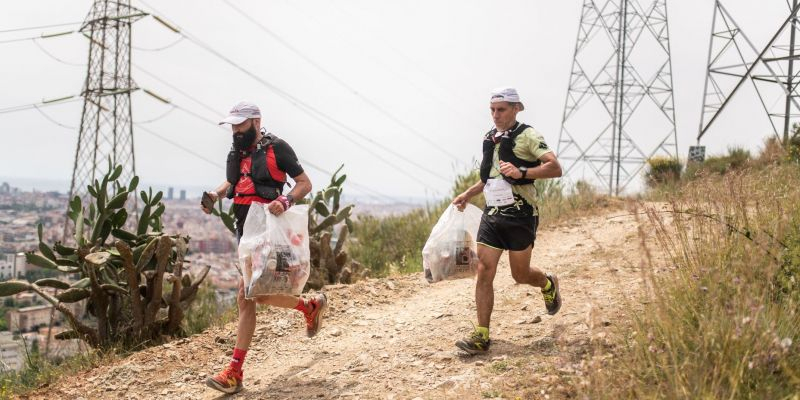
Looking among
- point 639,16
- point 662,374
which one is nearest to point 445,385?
point 662,374

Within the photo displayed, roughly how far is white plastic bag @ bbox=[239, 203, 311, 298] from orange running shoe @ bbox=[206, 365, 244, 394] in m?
0.71

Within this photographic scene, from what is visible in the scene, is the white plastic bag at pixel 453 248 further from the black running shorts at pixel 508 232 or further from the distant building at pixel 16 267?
the distant building at pixel 16 267

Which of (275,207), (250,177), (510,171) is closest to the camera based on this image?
(510,171)

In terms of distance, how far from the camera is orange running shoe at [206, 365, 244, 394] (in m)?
5.83

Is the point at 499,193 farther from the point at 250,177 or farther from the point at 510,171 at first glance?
the point at 250,177

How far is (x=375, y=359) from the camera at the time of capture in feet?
20.5

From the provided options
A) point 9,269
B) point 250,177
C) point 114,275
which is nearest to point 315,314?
point 250,177

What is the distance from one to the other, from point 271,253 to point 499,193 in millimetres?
1743

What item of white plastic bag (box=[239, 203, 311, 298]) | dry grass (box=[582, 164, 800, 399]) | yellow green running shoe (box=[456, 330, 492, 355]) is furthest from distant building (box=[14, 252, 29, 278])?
dry grass (box=[582, 164, 800, 399])

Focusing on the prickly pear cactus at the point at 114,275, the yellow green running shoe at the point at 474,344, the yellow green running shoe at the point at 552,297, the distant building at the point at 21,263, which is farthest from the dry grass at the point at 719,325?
the distant building at the point at 21,263

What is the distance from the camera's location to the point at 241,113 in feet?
19.3

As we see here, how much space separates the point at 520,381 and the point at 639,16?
83.6 feet

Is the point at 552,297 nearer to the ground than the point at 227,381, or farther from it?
farther from it

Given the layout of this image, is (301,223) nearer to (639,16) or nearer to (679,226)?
(679,226)
